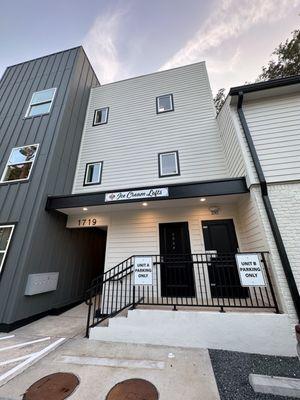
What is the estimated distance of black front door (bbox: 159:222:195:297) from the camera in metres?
5.36

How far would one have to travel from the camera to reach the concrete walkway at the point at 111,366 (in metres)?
2.29

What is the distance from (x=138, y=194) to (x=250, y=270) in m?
3.32

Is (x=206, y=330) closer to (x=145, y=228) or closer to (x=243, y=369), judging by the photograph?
(x=243, y=369)

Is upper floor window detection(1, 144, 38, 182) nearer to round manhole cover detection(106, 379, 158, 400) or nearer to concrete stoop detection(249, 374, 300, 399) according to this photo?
round manhole cover detection(106, 379, 158, 400)

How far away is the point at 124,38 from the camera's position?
29.6ft

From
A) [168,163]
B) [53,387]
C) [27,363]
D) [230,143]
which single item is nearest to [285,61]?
[230,143]

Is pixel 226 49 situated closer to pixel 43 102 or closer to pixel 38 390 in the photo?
pixel 43 102

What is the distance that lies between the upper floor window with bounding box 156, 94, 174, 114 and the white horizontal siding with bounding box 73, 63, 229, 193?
0.65 feet

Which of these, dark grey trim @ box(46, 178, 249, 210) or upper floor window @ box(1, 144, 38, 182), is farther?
upper floor window @ box(1, 144, 38, 182)

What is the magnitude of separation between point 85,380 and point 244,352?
9.36 ft

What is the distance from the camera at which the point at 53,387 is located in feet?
7.75

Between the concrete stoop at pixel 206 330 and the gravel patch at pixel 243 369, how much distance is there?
15 cm

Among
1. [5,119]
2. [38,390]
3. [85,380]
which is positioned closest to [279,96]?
[85,380]

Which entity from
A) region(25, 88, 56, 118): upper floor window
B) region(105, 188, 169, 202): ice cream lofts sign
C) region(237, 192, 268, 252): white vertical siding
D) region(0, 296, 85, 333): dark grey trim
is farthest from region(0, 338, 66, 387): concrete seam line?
region(25, 88, 56, 118): upper floor window
